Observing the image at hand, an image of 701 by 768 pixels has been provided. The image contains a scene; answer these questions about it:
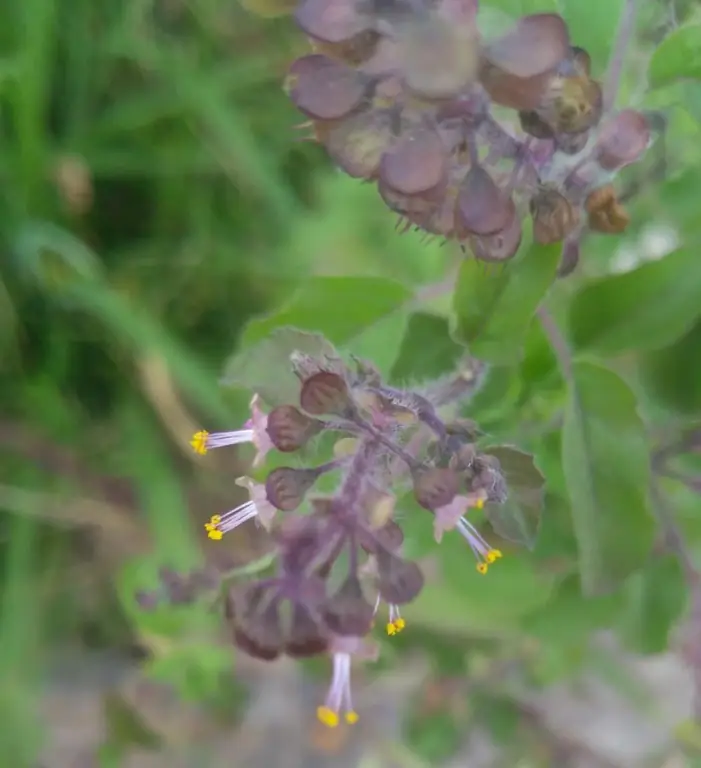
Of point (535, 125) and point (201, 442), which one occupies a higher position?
point (535, 125)

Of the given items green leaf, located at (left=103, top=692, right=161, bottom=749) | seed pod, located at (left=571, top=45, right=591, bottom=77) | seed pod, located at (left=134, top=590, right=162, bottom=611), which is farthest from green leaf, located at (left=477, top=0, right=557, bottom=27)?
green leaf, located at (left=103, top=692, right=161, bottom=749)

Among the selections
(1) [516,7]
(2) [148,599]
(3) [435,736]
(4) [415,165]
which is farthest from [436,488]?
(3) [435,736]

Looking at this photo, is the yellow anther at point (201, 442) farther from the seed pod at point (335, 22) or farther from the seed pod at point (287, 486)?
the seed pod at point (335, 22)

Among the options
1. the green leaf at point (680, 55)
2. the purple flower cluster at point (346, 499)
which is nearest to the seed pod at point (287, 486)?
the purple flower cluster at point (346, 499)

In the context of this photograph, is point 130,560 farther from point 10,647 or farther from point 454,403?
point 454,403

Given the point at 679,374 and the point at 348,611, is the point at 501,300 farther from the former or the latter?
the point at 679,374

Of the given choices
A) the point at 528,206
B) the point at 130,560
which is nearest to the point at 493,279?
the point at 528,206
